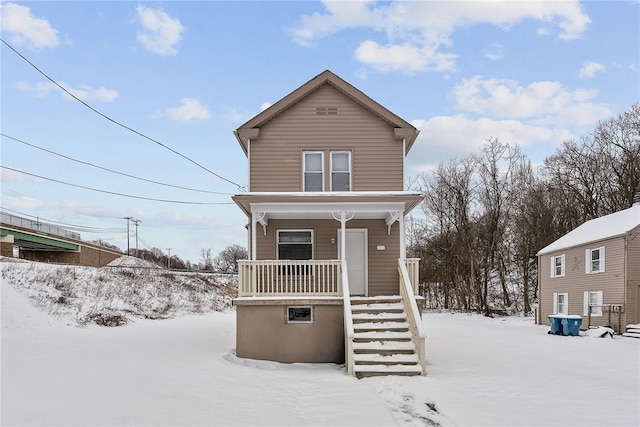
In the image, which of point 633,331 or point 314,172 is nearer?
point 314,172

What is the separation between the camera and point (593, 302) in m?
21.2

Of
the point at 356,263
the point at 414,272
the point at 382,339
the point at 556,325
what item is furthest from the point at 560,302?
the point at 382,339

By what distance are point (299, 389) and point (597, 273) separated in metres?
18.2

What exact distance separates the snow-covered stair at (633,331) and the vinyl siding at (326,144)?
39.1 ft

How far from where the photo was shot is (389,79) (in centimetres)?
1844

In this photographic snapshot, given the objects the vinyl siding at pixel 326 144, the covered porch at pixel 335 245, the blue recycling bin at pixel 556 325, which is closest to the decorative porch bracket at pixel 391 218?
the covered porch at pixel 335 245

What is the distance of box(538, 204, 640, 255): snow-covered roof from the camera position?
19.6 m

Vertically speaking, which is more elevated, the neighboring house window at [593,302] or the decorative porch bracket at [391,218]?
the decorative porch bracket at [391,218]

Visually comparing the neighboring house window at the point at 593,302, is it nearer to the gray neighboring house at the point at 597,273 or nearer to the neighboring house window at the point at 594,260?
the gray neighboring house at the point at 597,273

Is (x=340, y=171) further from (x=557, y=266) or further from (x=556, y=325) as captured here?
(x=557, y=266)

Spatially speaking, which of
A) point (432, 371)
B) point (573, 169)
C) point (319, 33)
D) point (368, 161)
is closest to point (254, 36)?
point (319, 33)

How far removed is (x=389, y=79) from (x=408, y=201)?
8.19 metres

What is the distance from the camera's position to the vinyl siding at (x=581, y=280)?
19281 mm

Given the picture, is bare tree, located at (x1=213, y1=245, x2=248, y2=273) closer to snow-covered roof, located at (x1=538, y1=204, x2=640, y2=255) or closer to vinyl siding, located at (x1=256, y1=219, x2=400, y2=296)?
snow-covered roof, located at (x1=538, y1=204, x2=640, y2=255)
